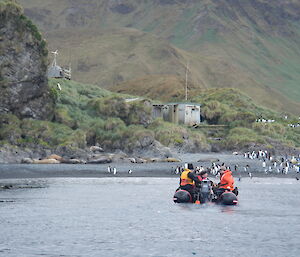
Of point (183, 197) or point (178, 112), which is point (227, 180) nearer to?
point (183, 197)

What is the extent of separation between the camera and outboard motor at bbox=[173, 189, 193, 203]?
55.4 meters

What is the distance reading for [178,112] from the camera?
148m

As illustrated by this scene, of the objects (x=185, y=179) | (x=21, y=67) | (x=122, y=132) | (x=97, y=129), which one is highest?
(x=21, y=67)

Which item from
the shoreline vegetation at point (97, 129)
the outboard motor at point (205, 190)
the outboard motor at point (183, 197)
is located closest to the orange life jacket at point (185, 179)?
the outboard motor at point (183, 197)

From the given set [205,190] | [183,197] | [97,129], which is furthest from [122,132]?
[205,190]

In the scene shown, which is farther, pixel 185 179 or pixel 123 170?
pixel 123 170

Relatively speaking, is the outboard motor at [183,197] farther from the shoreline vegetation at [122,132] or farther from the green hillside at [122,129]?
the green hillside at [122,129]

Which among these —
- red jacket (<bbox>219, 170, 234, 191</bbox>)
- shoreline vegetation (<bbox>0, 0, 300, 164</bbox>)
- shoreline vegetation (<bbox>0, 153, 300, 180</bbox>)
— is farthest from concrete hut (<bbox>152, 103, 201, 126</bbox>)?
red jacket (<bbox>219, 170, 234, 191</bbox>)

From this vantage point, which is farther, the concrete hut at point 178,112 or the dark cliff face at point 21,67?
the concrete hut at point 178,112

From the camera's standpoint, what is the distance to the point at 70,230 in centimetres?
4447

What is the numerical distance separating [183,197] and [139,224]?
354 inches

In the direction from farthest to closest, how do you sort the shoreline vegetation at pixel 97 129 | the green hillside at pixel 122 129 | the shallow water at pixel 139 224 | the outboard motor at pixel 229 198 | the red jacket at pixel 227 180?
1. the green hillside at pixel 122 129
2. the shoreline vegetation at pixel 97 129
3. the outboard motor at pixel 229 198
4. the red jacket at pixel 227 180
5. the shallow water at pixel 139 224

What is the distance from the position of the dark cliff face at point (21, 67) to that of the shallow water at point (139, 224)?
48288 mm

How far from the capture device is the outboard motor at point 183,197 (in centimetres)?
5536
